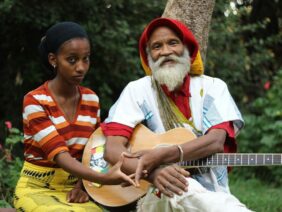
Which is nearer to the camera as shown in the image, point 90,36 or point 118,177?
point 118,177

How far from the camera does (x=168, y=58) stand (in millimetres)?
3957

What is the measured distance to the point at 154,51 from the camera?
13.2 feet

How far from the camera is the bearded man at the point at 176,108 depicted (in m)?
3.69

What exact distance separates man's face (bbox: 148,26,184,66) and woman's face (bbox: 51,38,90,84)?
42 cm

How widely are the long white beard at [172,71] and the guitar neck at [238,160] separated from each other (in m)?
0.48

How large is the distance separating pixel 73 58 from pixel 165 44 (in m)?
0.56

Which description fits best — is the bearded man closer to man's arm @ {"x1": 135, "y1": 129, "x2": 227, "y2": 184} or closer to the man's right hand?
man's arm @ {"x1": 135, "y1": 129, "x2": 227, "y2": 184}

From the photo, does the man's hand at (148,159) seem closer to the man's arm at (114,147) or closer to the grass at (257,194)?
the man's arm at (114,147)

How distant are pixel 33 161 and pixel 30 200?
268 millimetres

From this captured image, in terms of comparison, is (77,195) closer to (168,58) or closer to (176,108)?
(176,108)

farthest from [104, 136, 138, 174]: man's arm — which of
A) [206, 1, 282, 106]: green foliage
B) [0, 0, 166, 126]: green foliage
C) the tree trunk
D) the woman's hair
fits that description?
[206, 1, 282, 106]: green foliage

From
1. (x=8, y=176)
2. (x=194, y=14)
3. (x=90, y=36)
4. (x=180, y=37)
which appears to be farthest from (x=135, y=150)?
(x=90, y=36)

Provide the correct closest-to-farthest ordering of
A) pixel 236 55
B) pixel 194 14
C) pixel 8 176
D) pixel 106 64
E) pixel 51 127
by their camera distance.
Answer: pixel 51 127 < pixel 194 14 < pixel 8 176 < pixel 106 64 < pixel 236 55

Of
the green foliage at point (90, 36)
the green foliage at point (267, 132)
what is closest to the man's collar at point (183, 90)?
the green foliage at point (90, 36)
